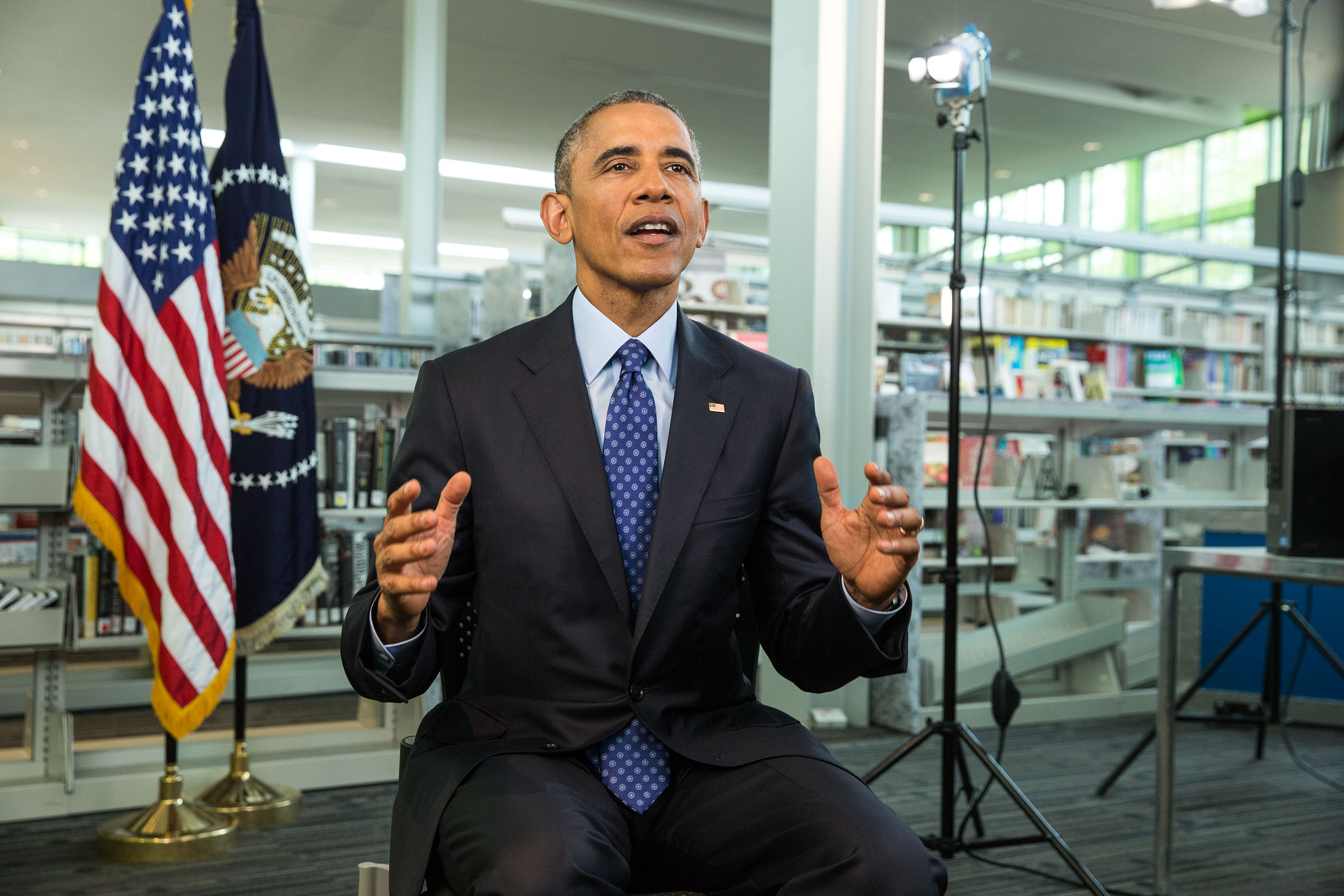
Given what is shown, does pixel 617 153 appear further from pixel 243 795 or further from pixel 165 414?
pixel 243 795

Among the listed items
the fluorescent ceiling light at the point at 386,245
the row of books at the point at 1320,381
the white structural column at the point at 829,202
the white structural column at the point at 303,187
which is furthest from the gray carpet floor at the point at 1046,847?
the fluorescent ceiling light at the point at 386,245

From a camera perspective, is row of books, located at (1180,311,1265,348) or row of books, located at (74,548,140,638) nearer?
row of books, located at (74,548,140,638)

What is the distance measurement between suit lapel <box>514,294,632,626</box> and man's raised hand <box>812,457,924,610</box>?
9.8 inches

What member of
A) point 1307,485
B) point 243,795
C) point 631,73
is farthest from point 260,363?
point 631,73

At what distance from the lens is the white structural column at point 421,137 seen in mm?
6129

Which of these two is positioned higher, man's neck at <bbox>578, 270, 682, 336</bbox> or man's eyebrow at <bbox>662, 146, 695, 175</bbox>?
man's eyebrow at <bbox>662, 146, 695, 175</bbox>

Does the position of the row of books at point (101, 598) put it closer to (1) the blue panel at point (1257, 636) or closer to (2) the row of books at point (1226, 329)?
(1) the blue panel at point (1257, 636)

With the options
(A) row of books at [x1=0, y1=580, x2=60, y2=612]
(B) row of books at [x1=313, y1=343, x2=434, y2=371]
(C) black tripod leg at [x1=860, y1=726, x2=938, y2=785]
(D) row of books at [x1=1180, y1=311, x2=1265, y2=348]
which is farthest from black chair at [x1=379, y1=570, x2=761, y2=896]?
(D) row of books at [x1=1180, y1=311, x2=1265, y2=348]

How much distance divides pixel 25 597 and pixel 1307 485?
293 cm

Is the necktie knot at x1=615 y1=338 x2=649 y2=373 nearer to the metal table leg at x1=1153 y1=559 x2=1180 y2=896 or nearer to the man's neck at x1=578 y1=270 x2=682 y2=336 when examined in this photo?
the man's neck at x1=578 y1=270 x2=682 y2=336

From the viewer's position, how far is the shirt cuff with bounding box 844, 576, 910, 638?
3.90ft

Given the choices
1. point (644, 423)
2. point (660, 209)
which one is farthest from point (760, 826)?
point (660, 209)

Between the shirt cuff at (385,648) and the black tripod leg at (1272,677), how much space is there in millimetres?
3138

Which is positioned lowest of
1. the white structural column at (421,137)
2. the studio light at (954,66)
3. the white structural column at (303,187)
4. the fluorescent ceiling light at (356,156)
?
the studio light at (954,66)
